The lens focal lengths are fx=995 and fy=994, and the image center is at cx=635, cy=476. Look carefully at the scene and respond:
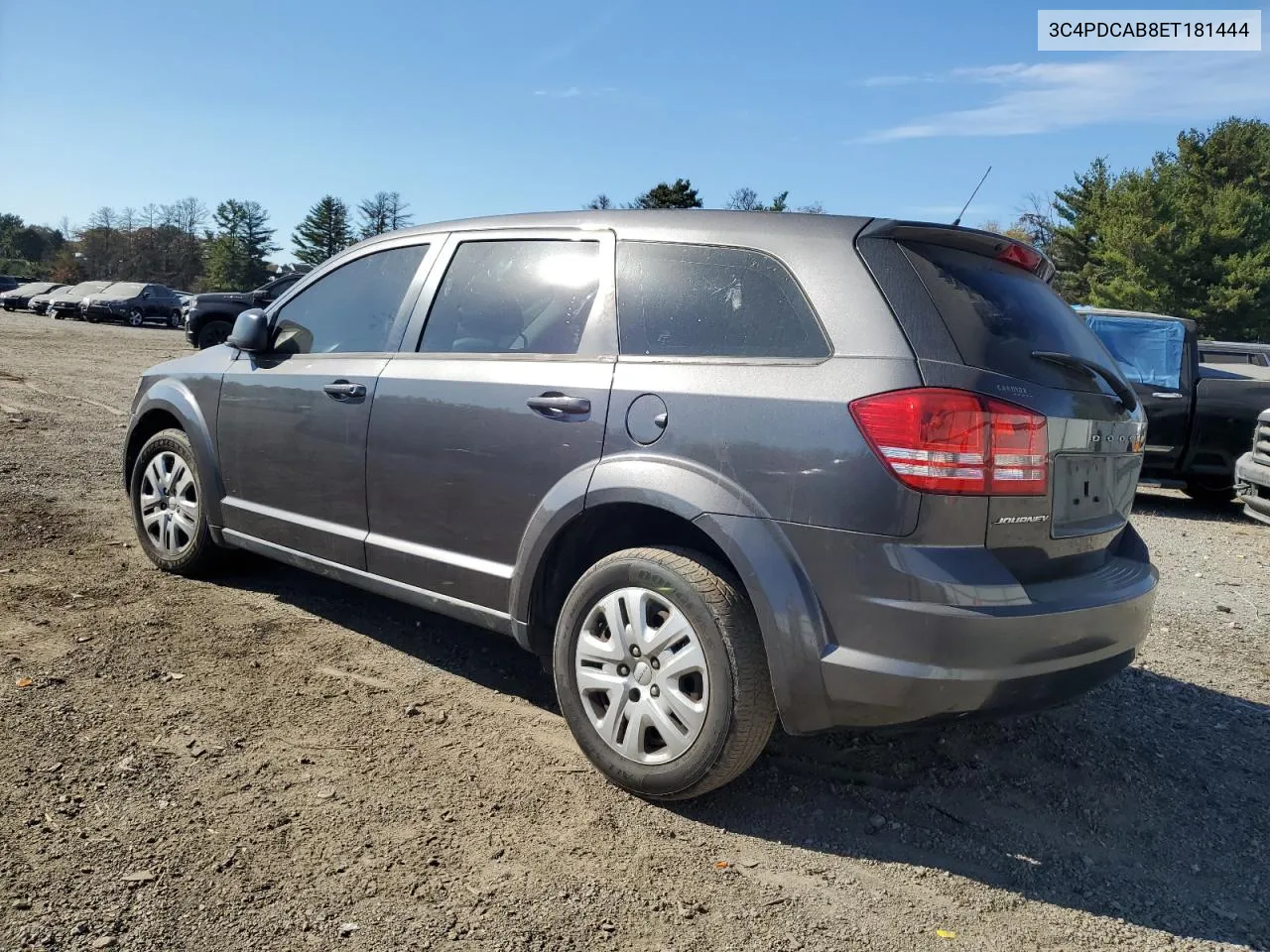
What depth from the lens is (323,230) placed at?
98438 mm

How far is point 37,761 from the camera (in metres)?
3.06

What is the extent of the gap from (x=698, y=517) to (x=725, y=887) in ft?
3.30

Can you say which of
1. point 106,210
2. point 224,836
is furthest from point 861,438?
point 106,210

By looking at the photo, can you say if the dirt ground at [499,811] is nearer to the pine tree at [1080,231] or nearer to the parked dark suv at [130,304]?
the parked dark suv at [130,304]

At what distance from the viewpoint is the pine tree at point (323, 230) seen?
98438 mm

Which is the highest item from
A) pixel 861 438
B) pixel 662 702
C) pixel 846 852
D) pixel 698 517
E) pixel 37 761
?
pixel 861 438

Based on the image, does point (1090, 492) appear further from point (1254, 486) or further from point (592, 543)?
point (1254, 486)

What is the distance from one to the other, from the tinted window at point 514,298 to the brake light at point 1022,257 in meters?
1.36

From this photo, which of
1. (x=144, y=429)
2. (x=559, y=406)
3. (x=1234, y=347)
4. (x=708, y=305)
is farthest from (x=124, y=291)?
(x=708, y=305)

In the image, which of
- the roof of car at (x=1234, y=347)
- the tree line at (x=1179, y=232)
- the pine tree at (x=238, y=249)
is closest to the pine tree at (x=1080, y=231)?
the tree line at (x=1179, y=232)

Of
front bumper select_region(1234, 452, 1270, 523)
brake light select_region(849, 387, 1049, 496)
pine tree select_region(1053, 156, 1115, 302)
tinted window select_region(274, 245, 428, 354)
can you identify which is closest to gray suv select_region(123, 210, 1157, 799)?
brake light select_region(849, 387, 1049, 496)

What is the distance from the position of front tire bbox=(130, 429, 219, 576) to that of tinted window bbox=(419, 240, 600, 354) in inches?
69.2

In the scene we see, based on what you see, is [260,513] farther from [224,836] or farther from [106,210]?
[106,210]

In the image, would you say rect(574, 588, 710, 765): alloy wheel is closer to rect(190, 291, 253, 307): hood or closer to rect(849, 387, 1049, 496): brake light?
rect(849, 387, 1049, 496): brake light
